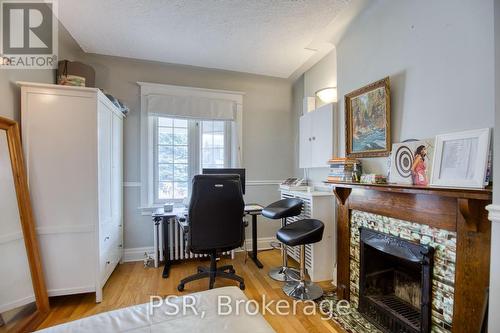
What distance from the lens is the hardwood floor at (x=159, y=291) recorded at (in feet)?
5.93

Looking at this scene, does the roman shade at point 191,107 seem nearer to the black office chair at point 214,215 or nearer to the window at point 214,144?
the window at point 214,144

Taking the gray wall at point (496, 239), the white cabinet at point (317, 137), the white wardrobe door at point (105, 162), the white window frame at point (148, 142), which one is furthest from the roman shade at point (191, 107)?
the gray wall at point (496, 239)

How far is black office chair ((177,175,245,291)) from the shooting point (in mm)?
2100

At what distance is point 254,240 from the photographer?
9.99 feet

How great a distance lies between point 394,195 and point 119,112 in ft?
9.81

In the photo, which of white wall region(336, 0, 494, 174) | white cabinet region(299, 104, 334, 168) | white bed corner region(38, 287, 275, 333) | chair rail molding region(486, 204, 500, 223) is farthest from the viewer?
white cabinet region(299, 104, 334, 168)

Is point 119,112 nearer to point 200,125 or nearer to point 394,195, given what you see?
point 200,125

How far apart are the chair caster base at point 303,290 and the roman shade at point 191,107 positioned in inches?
92.3

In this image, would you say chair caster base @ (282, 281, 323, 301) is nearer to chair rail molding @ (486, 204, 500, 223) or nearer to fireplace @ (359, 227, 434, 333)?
fireplace @ (359, 227, 434, 333)

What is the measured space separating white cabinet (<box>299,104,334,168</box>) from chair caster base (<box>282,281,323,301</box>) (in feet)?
4.38

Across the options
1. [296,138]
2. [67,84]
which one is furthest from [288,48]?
[67,84]

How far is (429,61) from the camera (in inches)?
60.8

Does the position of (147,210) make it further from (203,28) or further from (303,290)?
(203,28)

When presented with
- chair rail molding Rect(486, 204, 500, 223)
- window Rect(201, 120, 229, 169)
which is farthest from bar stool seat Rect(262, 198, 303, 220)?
chair rail molding Rect(486, 204, 500, 223)
